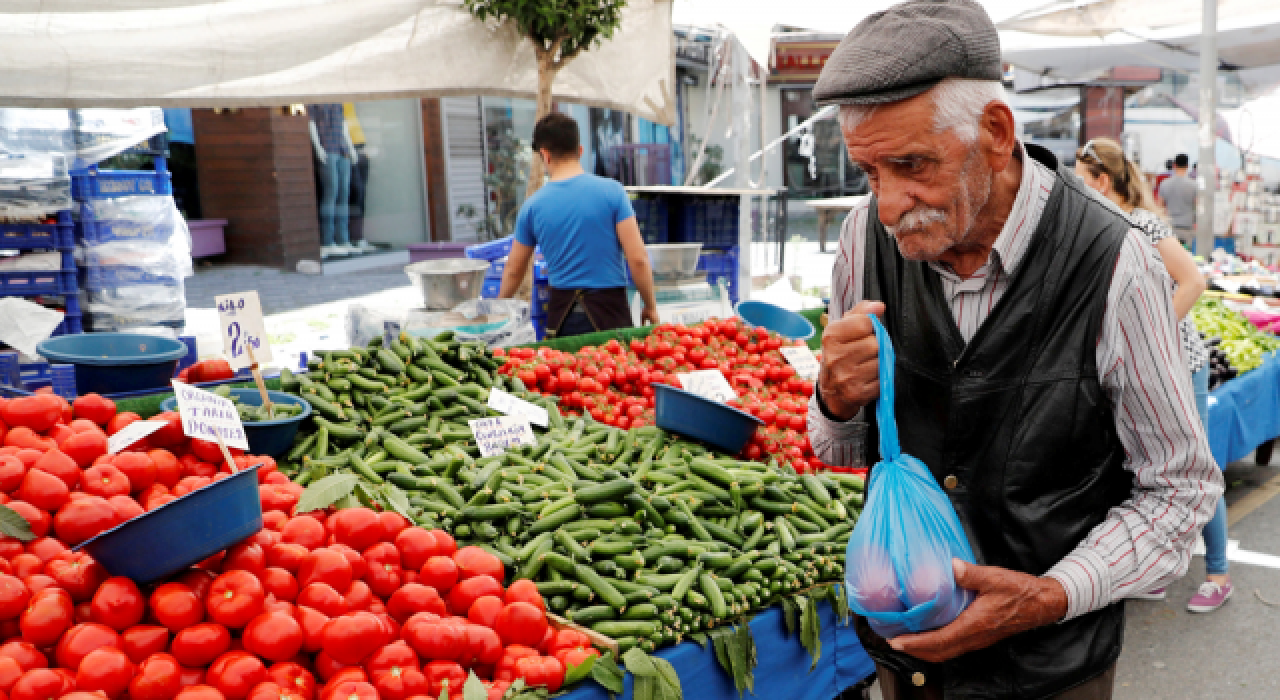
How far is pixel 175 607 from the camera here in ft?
6.42

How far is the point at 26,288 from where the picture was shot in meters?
5.65

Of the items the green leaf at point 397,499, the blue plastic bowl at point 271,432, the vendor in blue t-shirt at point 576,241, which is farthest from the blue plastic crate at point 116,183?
the green leaf at point 397,499

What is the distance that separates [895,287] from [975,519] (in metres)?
0.44

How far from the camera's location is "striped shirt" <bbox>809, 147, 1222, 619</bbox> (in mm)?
1498

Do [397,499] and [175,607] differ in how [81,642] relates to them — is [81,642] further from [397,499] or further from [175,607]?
[397,499]

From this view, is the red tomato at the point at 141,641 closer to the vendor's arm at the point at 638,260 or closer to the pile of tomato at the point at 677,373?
the pile of tomato at the point at 677,373

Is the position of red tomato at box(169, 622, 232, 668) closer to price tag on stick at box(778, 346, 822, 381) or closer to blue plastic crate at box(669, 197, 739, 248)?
price tag on stick at box(778, 346, 822, 381)

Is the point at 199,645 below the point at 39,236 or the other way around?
below

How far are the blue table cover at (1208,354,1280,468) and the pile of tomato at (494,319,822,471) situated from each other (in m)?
2.81

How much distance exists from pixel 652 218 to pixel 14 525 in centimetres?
639

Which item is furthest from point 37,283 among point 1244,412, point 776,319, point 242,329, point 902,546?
point 1244,412

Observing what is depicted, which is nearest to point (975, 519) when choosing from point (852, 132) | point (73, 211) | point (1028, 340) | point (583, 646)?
point (1028, 340)

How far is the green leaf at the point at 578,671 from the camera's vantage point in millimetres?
2244

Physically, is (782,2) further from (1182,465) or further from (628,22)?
(1182,465)
